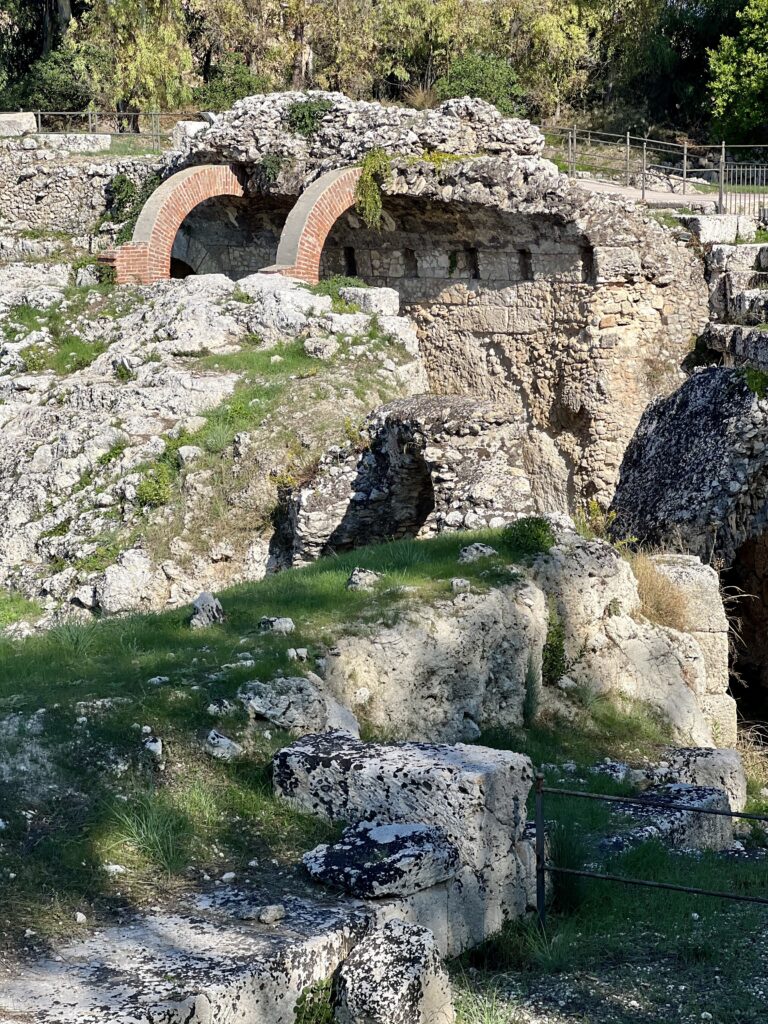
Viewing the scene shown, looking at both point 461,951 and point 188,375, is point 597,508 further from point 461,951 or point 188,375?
point 461,951

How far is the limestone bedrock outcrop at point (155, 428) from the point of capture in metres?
12.2

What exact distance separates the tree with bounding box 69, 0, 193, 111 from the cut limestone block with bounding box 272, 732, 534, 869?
24739 mm

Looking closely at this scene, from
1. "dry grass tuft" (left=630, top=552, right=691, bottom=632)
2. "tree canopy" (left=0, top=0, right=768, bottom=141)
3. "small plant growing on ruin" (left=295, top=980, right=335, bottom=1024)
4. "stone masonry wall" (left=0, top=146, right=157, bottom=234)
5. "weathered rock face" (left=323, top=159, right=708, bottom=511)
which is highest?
"tree canopy" (left=0, top=0, right=768, bottom=141)

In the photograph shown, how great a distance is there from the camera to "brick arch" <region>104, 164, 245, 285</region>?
16.8 m

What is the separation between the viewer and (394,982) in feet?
14.2

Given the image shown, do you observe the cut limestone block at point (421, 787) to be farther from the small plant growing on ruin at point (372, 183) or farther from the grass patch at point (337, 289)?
the small plant growing on ruin at point (372, 183)

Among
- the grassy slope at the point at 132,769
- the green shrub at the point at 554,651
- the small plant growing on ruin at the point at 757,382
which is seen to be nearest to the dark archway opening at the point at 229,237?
the small plant growing on ruin at the point at 757,382

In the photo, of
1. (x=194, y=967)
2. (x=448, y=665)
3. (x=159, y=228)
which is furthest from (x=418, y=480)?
(x=194, y=967)

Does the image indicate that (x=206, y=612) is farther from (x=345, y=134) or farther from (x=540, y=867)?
(x=345, y=134)

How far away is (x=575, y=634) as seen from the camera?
8.15 meters

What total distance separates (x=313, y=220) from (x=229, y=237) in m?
3.30

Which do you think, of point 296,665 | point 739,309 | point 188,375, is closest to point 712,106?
point 739,309

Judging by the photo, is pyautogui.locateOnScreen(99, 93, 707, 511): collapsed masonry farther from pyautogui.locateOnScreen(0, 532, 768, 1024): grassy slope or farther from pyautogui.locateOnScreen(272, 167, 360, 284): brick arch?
pyautogui.locateOnScreen(0, 532, 768, 1024): grassy slope

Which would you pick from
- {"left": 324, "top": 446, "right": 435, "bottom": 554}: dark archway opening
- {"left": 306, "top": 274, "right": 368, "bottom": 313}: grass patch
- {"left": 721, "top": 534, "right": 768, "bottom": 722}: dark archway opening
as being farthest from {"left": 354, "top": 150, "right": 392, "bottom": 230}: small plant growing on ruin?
{"left": 721, "top": 534, "right": 768, "bottom": 722}: dark archway opening
